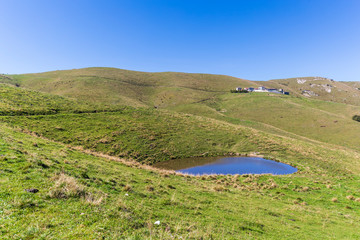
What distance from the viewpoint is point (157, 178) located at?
18.3 m

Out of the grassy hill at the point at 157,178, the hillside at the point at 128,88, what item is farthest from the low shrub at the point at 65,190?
the hillside at the point at 128,88

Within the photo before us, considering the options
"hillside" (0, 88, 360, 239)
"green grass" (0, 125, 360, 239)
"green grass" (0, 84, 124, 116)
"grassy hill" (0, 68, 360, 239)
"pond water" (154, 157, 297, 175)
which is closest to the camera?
"green grass" (0, 125, 360, 239)

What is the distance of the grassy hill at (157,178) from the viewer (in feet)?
22.3

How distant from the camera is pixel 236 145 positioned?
41.7m

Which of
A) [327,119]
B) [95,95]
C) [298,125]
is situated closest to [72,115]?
[95,95]

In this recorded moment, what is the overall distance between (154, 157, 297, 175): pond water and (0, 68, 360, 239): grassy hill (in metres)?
2.42

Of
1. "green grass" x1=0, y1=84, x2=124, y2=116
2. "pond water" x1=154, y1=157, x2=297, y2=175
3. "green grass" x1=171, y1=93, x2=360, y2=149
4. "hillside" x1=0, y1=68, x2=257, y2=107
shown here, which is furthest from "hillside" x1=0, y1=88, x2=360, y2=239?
"hillside" x1=0, y1=68, x2=257, y2=107

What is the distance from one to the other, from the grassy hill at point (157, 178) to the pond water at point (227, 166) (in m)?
2.42

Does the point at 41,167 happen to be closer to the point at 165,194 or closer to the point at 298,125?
the point at 165,194

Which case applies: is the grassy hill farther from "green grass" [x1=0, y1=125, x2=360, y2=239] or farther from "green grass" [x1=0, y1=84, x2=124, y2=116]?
"green grass" [x1=0, y1=84, x2=124, y2=116]

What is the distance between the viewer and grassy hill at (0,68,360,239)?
6809 mm

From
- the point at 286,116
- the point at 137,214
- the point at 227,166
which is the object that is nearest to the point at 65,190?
the point at 137,214

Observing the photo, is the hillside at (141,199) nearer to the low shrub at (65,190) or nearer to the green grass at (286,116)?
the low shrub at (65,190)

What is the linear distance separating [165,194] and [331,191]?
2226 centimetres
